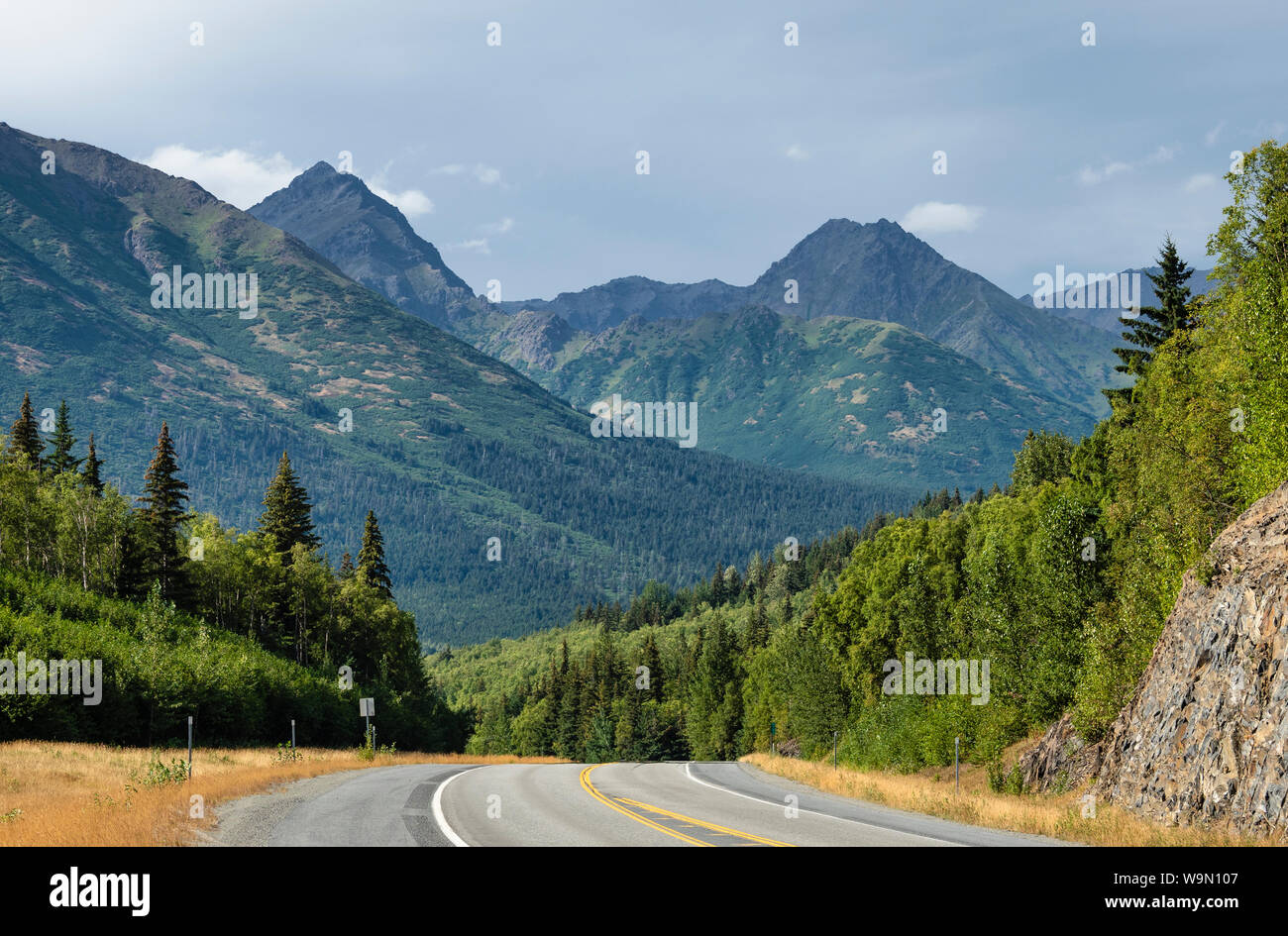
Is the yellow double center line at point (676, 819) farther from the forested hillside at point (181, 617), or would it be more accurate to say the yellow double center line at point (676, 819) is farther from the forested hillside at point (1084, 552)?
the forested hillside at point (181, 617)

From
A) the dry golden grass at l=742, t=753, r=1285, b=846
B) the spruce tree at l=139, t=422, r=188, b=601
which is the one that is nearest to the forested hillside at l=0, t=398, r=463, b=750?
the spruce tree at l=139, t=422, r=188, b=601

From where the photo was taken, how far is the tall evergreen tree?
49031mm

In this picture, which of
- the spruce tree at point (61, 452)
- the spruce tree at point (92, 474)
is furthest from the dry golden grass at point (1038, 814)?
the spruce tree at point (61, 452)

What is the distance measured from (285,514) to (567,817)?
253 ft

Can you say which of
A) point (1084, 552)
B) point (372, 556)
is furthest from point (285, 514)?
point (1084, 552)

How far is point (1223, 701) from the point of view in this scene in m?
21.7

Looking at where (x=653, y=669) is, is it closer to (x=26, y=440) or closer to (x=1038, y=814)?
(x=26, y=440)

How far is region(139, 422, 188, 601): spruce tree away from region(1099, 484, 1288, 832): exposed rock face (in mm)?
72435

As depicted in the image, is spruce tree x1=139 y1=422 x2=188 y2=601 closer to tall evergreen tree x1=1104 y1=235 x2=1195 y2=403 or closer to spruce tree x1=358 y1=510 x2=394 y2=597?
spruce tree x1=358 y1=510 x2=394 y2=597

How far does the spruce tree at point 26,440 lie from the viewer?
82.1 metres

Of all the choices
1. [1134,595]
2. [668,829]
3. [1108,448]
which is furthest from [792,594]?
[668,829]
